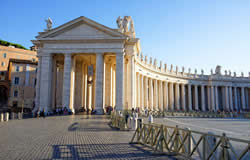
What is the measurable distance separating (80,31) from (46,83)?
10915mm

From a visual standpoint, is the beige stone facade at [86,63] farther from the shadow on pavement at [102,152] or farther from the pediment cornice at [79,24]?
the shadow on pavement at [102,152]

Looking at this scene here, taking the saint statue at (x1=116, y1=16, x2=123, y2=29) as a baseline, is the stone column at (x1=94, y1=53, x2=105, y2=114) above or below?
below

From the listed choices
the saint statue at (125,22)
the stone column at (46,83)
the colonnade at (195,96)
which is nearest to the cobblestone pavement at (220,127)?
the stone column at (46,83)

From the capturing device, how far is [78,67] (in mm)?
45125

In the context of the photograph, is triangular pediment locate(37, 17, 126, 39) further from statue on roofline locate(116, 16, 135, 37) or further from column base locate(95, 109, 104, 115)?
column base locate(95, 109, 104, 115)

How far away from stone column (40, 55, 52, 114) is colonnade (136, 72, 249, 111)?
23864 mm

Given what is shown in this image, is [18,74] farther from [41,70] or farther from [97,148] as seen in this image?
[97,148]

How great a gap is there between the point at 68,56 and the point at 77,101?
10229mm

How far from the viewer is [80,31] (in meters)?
37.3

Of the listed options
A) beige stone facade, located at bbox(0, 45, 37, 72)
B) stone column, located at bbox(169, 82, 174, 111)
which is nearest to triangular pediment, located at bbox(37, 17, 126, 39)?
beige stone facade, located at bbox(0, 45, 37, 72)

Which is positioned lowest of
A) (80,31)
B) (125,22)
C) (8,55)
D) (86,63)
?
(86,63)

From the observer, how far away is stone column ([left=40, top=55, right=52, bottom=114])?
35909mm

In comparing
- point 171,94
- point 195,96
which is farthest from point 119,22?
point 195,96

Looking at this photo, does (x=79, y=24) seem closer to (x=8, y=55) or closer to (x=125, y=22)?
(x=125, y=22)
